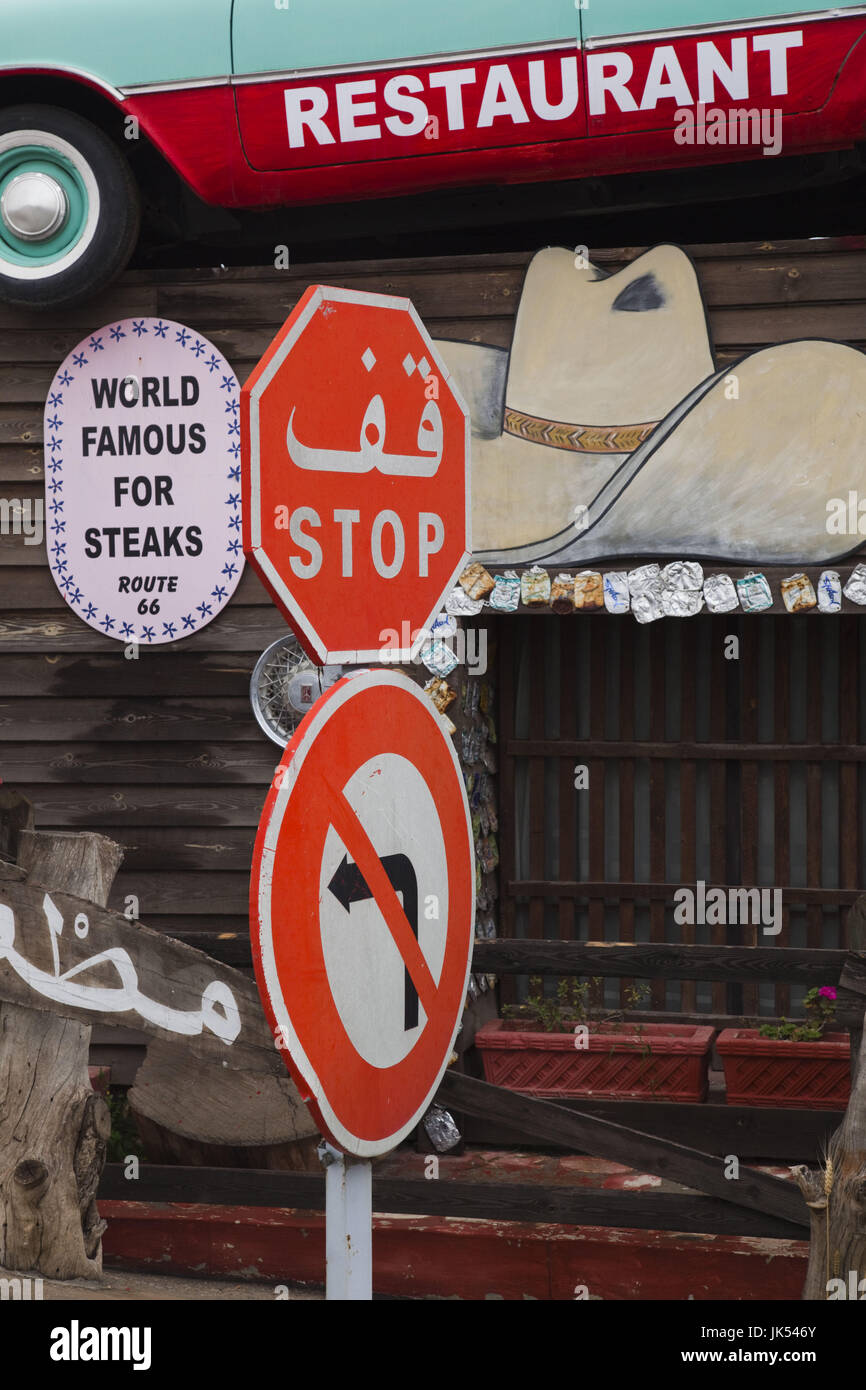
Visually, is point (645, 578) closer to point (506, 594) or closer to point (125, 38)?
point (506, 594)

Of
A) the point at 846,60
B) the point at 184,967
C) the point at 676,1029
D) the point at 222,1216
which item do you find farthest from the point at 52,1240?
the point at 846,60

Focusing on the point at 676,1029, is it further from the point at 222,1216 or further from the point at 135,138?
the point at 135,138

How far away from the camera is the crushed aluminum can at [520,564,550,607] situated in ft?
19.8

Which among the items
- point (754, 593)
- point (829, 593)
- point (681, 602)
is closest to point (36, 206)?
point (681, 602)

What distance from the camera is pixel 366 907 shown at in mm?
1981

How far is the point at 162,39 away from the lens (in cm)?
606

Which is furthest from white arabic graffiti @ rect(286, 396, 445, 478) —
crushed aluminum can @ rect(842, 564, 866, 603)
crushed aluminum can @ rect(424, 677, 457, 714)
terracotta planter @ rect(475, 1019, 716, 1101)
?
terracotta planter @ rect(475, 1019, 716, 1101)

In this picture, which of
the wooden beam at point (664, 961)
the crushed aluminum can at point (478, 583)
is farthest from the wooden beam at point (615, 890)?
the crushed aluminum can at point (478, 583)

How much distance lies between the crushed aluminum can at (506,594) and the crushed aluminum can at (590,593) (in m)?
0.25

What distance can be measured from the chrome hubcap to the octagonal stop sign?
4.43 m

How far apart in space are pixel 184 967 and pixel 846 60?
4208 mm

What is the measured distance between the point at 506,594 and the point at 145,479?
1.71 m

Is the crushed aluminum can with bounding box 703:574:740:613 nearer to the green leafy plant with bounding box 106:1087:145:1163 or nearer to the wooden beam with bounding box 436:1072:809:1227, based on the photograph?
the wooden beam with bounding box 436:1072:809:1227

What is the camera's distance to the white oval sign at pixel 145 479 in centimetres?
644
